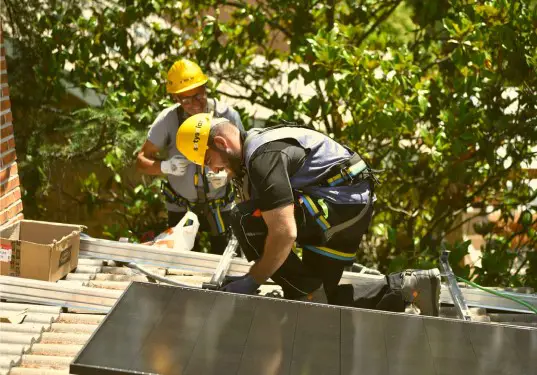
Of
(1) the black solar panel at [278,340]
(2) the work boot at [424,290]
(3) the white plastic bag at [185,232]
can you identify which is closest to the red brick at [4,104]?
(3) the white plastic bag at [185,232]

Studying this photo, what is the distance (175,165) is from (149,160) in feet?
1.16

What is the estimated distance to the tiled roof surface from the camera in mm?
4191

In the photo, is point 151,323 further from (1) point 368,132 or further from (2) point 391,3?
(2) point 391,3

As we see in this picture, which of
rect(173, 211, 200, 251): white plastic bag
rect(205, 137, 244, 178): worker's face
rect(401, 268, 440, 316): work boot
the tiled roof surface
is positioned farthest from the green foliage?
rect(205, 137, 244, 178): worker's face

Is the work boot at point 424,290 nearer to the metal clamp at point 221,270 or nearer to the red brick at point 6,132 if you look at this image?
the metal clamp at point 221,270

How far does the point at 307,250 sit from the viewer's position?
5191 millimetres

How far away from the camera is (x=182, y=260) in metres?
5.88

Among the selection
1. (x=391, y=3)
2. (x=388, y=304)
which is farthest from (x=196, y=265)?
(x=391, y=3)

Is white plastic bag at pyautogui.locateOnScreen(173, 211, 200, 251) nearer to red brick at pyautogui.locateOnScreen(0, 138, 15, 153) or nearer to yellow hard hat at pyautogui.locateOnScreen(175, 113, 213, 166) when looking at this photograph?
red brick at pyautogui.locateOnScreen(0, 138, 15, 153)

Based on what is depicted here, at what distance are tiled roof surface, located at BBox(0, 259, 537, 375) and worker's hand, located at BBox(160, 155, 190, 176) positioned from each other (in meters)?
0.86

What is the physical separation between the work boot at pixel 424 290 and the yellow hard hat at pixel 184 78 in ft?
7.82

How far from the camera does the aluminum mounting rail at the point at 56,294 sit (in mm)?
4859

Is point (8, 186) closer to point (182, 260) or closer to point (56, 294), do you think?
point (182, 260)

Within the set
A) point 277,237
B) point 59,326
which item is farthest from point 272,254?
point 59,326
